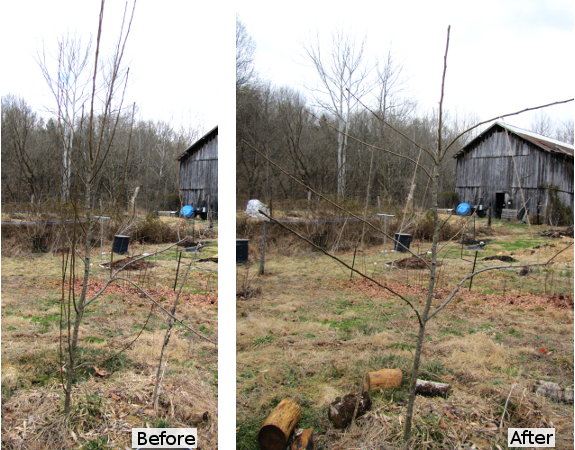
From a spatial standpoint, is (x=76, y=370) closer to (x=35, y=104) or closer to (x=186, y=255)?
(x=186, y=255)

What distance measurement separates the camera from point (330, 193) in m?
1.58

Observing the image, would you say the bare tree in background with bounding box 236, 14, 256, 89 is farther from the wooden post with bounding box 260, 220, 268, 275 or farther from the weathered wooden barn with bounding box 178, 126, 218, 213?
the wooden post with bounding box 260, 220, 268, 275

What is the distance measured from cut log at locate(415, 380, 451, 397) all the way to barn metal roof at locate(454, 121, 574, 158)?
1000 mm

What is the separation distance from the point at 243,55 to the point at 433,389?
168 cm

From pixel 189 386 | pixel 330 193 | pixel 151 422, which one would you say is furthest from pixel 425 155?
pixel 151 422

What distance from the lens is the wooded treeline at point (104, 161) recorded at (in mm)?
1460

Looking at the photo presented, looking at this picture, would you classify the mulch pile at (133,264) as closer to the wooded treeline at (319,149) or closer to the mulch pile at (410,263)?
the wooded treeline at (319,149)

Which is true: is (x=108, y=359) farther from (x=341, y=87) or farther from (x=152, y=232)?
(x=341, y=87)

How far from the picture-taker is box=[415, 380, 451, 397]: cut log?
1.47 m

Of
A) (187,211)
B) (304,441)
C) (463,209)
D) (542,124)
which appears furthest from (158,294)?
(542,124)

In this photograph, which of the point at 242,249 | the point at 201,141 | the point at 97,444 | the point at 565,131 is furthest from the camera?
the point at 242,249

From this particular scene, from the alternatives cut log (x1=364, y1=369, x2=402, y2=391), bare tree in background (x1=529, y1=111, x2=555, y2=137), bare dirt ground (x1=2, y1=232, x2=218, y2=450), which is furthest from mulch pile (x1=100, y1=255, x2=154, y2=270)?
bare tree in background (x1=529, y1=111, x2=555, y2=137)

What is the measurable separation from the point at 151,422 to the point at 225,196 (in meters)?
0.99

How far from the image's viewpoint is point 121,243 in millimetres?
1517
